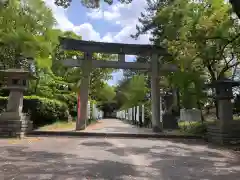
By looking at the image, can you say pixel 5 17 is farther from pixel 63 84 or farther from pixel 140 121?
pixel 140 121

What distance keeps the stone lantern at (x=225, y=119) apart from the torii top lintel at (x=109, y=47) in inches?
202

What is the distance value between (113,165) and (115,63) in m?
10.3

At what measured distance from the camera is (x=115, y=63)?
16.2m

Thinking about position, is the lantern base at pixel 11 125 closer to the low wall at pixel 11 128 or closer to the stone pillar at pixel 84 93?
the low wall at pixel 11 128

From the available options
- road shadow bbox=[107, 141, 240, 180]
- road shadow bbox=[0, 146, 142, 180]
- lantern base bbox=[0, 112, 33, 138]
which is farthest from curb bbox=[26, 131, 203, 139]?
road shadow bbox=[0, 146, 142, 180]

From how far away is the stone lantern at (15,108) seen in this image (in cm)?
1135

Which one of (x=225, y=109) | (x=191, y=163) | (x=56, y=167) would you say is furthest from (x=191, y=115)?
(x=56, y=167)

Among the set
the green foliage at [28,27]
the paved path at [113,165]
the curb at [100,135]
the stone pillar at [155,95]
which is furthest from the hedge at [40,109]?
the paved path at [113,165]

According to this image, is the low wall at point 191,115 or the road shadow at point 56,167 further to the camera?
the low wall at point 191,115

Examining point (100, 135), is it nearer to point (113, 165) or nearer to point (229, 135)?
point (229, 135)

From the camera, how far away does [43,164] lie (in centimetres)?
621

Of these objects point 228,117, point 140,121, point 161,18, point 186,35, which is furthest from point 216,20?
point 140,121

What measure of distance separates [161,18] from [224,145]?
6131mm

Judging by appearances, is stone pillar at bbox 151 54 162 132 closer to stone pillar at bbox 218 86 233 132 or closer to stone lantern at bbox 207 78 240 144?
stone lantern at bbox 207 78 240 144
